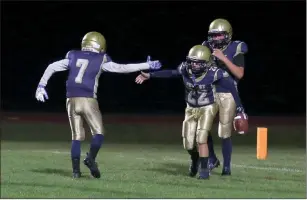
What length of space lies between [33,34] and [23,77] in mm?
1202

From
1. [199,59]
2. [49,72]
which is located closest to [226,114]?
[199,59]

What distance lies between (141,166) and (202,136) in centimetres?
171

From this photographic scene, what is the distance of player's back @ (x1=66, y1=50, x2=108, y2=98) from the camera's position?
31.0ft

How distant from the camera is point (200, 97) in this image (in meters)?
9.61

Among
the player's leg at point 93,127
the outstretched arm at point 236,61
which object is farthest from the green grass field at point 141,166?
the outstretched arm at point 236,61

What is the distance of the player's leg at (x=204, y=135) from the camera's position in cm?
949

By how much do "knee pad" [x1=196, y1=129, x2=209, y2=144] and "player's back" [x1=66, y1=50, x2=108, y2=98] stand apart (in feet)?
4.12

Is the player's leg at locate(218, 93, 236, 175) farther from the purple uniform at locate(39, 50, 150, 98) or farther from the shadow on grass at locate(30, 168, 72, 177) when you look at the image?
the shadow on grass at locate(30, 168, 72, 177)

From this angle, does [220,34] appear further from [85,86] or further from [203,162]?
[85,86]

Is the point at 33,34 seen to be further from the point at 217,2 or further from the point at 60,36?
the point at 217,2

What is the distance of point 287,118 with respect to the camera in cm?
1944

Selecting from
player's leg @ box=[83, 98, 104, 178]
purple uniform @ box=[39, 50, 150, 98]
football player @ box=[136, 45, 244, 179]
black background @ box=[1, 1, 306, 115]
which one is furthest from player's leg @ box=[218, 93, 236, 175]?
black background @ box=[1, 1, 306, 115]

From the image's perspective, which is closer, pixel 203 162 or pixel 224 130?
pixel 203 162

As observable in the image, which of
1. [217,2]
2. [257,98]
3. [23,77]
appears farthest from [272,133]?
[23,77]
